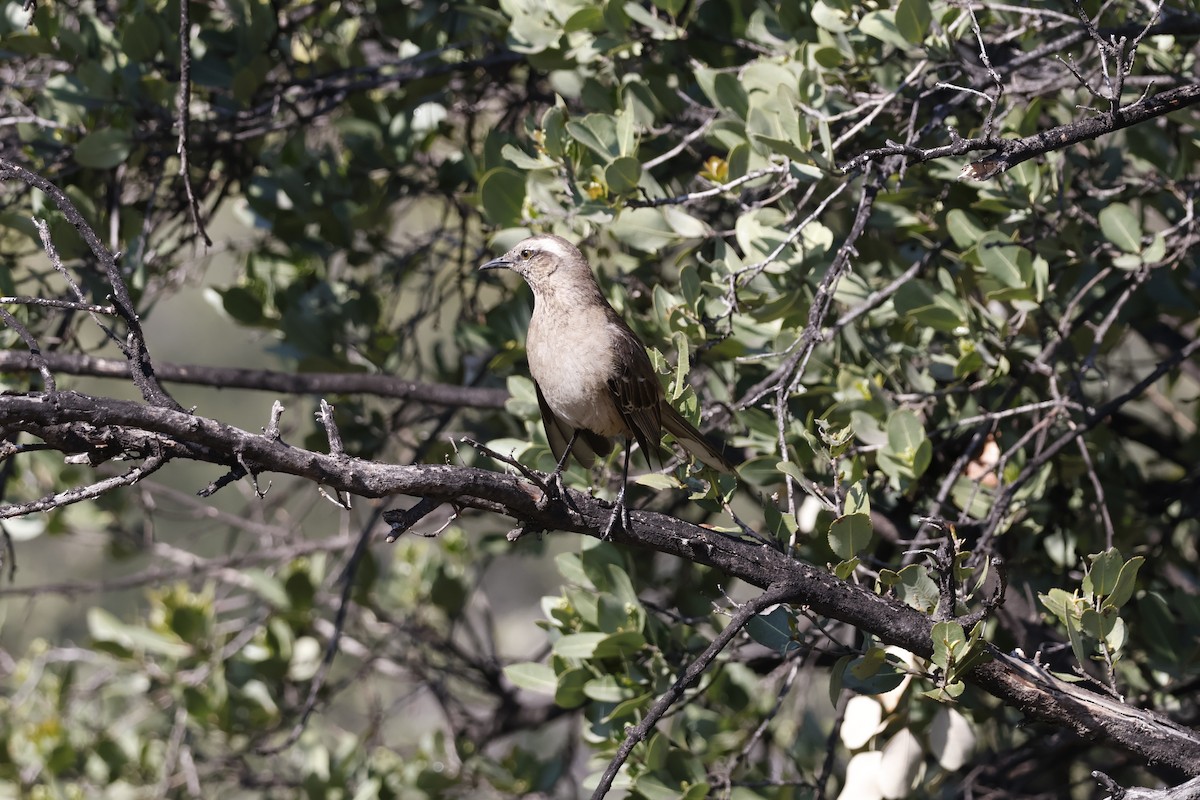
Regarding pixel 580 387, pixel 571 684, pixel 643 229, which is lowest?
pixel 571 684

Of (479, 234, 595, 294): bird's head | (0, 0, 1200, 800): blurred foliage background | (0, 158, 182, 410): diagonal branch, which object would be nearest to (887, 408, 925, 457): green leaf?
(0, 0, 1200, 800): blurred foliage background

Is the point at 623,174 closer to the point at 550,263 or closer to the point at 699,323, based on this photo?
the point at 699,323

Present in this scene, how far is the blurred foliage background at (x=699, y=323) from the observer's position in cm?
329

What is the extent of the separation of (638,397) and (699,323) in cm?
38

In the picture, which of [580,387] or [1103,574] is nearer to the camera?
[1103,574]

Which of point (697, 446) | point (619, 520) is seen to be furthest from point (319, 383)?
point (619, 520)

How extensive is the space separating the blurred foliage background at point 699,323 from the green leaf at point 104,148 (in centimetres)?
2

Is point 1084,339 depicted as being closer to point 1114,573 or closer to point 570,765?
point 1114,573

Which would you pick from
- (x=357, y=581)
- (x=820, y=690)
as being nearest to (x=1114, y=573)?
(x=357, y=581)

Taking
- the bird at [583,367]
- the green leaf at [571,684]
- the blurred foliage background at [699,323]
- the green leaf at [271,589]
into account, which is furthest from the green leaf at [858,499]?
the green leaf at [271,589]

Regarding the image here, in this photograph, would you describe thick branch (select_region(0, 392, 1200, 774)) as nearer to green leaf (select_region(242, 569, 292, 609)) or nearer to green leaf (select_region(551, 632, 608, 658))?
green leaf (select_region(551, 632, 608, 658))

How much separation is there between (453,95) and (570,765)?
3.19 meters

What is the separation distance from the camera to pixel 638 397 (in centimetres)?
360

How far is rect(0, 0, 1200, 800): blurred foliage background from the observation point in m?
3.29
